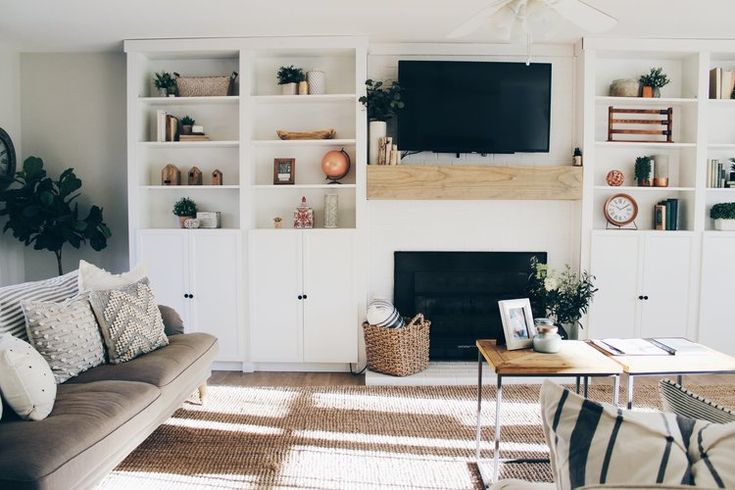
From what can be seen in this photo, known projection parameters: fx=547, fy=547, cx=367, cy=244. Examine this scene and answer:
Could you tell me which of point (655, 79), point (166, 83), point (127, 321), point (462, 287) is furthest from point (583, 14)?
point (166, 83)

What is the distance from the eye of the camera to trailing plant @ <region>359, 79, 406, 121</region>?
13.5ft

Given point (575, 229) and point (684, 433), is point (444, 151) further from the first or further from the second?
point (684, 433)

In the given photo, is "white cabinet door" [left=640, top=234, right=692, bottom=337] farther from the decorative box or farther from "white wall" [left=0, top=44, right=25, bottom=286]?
"white wall" [left=0, top=44, right=25, bottom=286]

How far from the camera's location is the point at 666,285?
4273mm

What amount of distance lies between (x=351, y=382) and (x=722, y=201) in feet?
11.0

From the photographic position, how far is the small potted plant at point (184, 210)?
4402 millimetres

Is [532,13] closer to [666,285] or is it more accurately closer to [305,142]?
[305,142]

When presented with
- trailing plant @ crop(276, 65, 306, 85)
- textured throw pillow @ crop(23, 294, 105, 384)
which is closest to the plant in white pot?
trailing plant @ crop(276, 65, 306, 85)

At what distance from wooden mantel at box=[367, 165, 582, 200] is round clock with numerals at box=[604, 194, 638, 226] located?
1.27 feet

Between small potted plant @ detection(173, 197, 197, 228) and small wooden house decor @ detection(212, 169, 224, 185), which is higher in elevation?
small wooden house decor @ detection(212, 169, 224, 185)

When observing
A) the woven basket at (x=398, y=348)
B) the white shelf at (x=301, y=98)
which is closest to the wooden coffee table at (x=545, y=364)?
the woven basket at (x=398, y=348)

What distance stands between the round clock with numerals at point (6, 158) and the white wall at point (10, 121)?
148 millimetres

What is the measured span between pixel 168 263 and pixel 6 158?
1.60 meters

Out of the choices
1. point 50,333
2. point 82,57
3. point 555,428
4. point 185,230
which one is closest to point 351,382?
point 185,230
